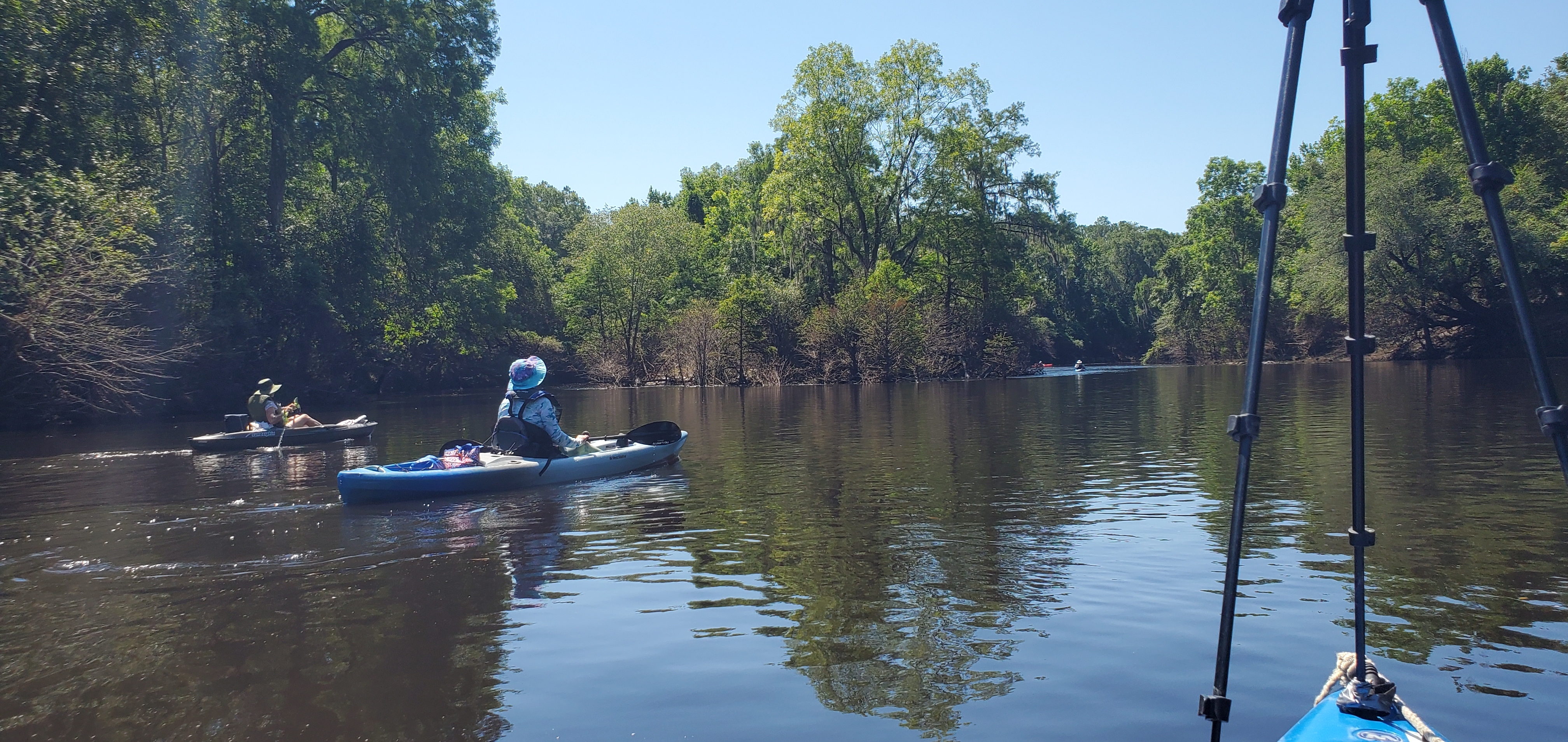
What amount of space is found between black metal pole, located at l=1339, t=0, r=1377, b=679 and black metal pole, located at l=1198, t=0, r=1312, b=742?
0.62ft

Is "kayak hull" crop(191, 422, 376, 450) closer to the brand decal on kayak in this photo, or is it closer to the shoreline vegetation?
the shoreline vegetation

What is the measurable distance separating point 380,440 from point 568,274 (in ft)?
118

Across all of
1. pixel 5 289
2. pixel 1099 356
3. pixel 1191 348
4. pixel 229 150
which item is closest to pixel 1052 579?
pixel 5 289

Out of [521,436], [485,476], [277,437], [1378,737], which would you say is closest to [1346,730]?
[1378,737]

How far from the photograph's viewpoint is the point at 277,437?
1922 cm

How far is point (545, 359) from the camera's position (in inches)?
2052

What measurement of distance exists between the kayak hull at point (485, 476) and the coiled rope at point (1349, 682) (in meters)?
10.4

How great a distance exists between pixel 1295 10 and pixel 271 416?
66.8 ft

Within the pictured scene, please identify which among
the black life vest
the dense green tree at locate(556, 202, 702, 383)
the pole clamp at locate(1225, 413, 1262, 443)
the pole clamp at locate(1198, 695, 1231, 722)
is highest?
the dense green tree at locate(556, 202, 702, 383)

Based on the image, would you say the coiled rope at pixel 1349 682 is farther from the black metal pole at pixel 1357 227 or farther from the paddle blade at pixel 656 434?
the paddle blade at pixel 656 434

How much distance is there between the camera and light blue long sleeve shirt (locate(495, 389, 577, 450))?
1320cm

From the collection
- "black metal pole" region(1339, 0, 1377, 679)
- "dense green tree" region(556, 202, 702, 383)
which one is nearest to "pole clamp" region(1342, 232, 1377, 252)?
"black metal pole" region(1339, 0, 1377, 679)

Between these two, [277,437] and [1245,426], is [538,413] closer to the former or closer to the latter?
[277,437]

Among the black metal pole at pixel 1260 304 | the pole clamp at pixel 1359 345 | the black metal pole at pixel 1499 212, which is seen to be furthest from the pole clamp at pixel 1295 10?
the pole clamp at pixel 1359 345
